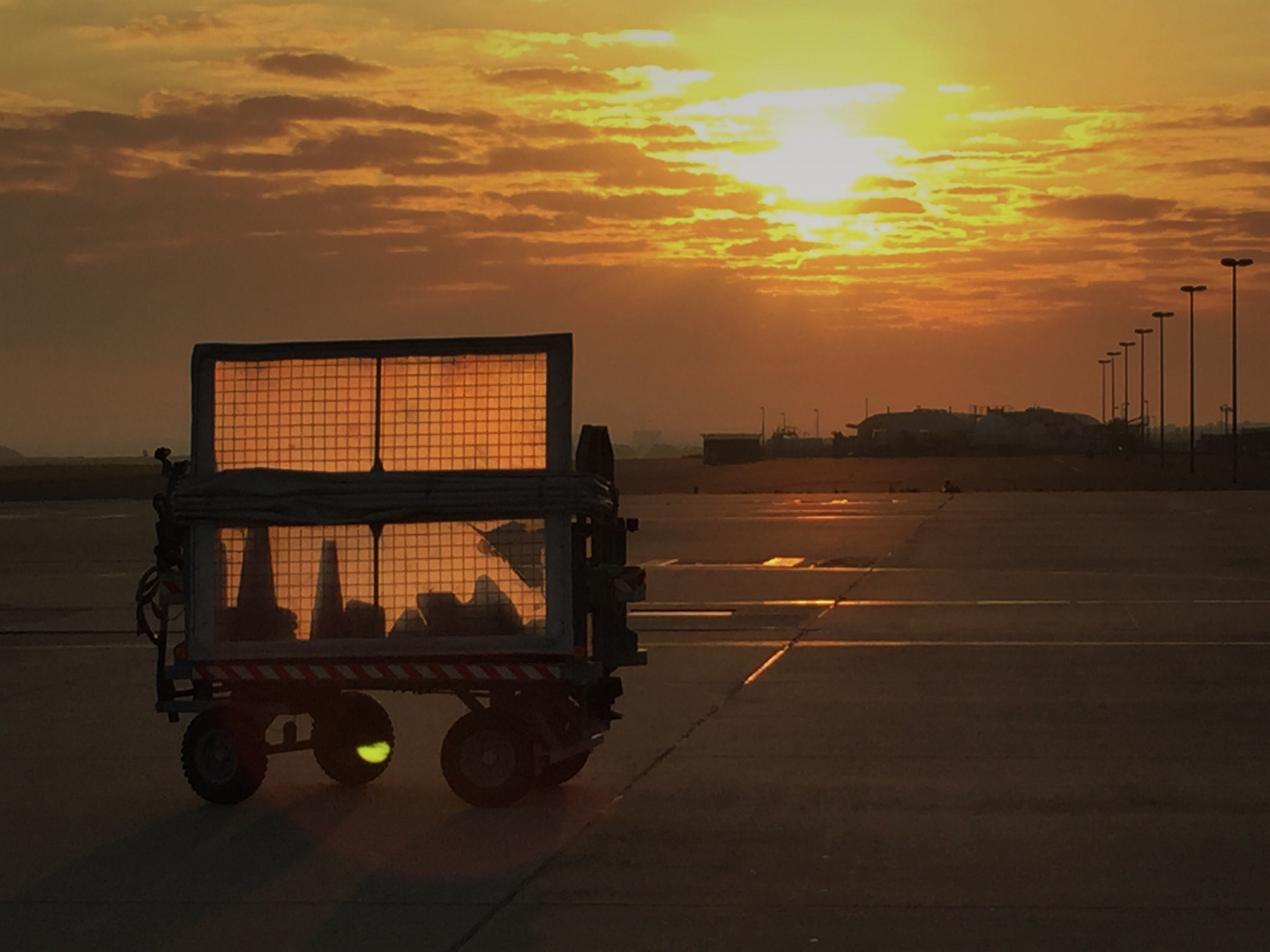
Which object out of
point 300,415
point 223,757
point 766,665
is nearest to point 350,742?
point 223,757

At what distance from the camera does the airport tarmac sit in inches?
350

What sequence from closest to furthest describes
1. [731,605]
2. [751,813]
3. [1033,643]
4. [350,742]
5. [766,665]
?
[751,813], [350,742], [766,665], [1033,643], [731,605]

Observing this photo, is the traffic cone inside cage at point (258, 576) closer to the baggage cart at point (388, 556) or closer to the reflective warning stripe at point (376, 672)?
the baggage cart at point (388, 556)

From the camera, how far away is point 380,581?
12.4 m

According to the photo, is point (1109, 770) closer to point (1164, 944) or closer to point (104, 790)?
point (1164, 944)

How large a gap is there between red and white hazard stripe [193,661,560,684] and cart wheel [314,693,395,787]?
496 mm

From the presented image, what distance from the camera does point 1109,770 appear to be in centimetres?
1295

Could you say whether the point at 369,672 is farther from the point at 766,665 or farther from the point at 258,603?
the point at 766,665

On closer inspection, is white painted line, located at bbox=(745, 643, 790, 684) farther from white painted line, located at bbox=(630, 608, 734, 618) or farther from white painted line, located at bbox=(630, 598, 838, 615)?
white painted line, located at bbox=(630, 598, 838, 615)

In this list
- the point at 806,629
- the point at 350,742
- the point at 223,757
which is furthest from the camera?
the point at 806,629

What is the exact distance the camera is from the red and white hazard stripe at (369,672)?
12.1 metres

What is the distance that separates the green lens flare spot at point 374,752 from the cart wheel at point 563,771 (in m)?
1.14

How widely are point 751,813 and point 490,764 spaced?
166 cm

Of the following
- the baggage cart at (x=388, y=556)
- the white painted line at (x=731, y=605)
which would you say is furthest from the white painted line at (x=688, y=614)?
the baggage cart at (x=388, y=556)
